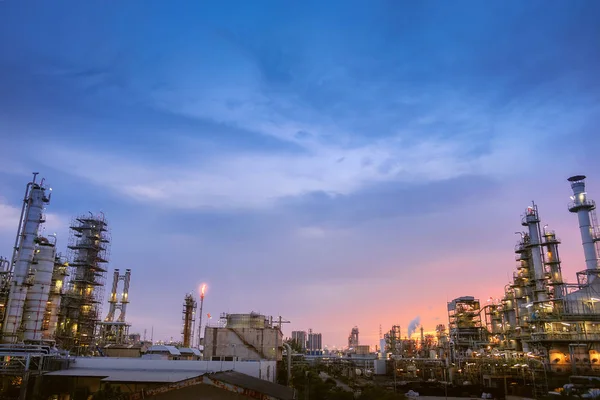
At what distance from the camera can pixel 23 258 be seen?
169ft

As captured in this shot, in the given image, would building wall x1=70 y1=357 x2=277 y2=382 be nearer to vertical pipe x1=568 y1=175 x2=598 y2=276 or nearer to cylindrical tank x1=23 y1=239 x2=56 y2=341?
cylindrical tank x1=23 y1=239 x2=56 y2=341

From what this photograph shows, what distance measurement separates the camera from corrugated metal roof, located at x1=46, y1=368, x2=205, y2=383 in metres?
33.5

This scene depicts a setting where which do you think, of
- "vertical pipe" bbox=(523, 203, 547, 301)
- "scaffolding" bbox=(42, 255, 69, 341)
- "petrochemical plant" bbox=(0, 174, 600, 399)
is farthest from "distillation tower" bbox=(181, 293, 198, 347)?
"vertical pipe" bbox=(523, 203, 547, 301)

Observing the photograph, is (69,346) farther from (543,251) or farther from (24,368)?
(543,251)

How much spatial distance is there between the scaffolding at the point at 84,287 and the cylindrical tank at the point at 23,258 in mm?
19009

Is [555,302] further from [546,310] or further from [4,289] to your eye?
[4,289]

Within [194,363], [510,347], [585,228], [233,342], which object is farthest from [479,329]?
[194,363]

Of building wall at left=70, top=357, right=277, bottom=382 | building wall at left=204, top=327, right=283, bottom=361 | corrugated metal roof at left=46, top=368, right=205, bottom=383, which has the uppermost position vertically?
building wall at left=204, top=327, right=283, bottom=361

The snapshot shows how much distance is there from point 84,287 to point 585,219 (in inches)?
3287

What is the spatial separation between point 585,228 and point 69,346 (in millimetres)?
83829

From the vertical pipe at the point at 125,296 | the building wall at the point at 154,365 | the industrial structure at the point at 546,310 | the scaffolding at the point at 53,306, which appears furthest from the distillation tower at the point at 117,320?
the industrial structure at the point at 546,310

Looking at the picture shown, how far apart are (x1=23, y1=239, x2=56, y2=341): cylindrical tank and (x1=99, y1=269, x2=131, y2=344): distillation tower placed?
996 inches

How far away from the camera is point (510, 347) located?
85438 mm

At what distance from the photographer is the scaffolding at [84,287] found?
70.2 m
